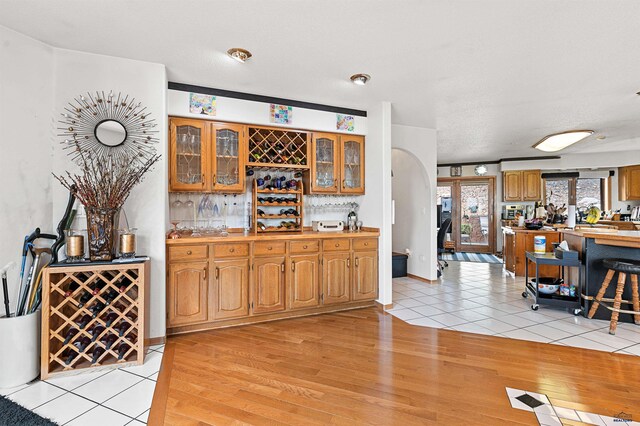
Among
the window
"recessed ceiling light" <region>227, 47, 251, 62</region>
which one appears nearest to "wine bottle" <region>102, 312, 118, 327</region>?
"recessed ceiling light" <region>227, 47, 251, 62</region>

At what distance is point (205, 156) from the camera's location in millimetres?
3361

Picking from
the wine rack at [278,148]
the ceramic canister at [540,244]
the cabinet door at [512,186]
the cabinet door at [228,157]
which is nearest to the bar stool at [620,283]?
the ceramic canister at [540,244]

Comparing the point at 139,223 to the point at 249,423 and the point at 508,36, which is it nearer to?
the point at 249,423

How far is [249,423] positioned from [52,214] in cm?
226

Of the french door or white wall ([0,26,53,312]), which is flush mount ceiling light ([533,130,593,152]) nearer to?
the french door

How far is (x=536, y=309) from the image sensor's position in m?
3.82

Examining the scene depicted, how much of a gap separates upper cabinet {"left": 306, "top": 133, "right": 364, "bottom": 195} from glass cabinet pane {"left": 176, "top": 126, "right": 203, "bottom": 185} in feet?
4.24

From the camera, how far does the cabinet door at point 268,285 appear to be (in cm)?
330

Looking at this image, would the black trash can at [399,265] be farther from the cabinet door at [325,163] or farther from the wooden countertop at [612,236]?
the wooden countertop at [612,236]

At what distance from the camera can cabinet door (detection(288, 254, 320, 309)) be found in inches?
136

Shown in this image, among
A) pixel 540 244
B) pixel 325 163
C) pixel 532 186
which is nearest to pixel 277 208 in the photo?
pixel 325 163

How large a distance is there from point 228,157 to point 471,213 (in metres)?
7.40

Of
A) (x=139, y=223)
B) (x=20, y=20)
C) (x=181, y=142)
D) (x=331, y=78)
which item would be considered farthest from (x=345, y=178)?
(x=20, y=20)

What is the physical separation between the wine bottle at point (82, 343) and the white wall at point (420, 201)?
4.32m
